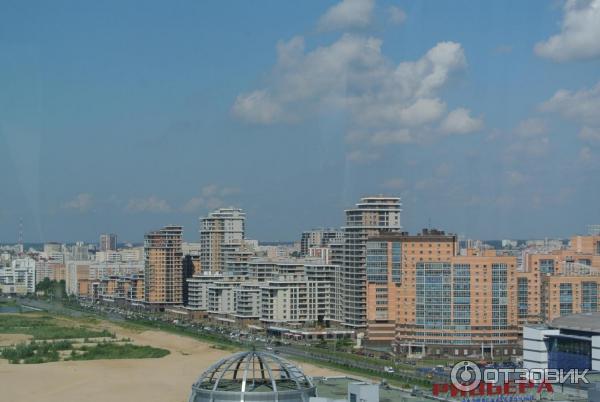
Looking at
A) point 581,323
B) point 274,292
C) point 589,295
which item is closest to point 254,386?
point 581,323

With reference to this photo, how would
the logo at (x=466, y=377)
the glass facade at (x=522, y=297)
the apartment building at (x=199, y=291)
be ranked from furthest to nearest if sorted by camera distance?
the apartment building at (x=199, y=291), the glass facade at (x=522, y=297), the logo at (x=466, y=377)

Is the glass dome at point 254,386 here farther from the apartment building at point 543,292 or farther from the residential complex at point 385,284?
the apartment building at point 543,292

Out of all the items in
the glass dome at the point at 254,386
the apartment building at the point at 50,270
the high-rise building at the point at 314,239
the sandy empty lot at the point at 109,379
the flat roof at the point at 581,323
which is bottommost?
the sandy empty lot at the point at 109,379

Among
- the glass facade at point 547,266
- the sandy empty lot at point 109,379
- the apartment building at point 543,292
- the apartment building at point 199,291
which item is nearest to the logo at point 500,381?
the sandy empty lot at point 109,379

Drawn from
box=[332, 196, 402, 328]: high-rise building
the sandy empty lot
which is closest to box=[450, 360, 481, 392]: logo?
the sandy empty lot

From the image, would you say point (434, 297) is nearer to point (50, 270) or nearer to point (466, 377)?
point (466, 377)

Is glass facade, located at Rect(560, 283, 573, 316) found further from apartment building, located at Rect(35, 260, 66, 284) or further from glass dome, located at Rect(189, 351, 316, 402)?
apartment building, located at Rect(35, 260, 66, 284)

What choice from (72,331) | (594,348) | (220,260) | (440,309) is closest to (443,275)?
(440,309)
